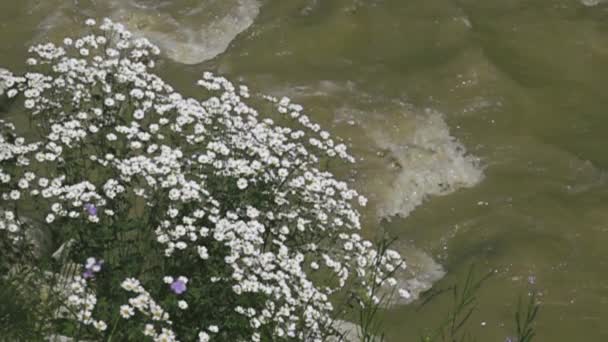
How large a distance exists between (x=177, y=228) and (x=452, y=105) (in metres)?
4.26

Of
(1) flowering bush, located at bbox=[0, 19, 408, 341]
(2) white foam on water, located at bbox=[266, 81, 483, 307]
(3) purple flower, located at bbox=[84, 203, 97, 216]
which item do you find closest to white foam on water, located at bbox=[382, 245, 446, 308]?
(2) white foam on water, located at bbox=[266, 81, 483, 307]

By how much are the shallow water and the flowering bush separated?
1681mm

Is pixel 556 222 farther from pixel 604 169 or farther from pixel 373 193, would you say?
pixel 373 193

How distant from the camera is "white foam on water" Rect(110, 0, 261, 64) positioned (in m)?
9.41

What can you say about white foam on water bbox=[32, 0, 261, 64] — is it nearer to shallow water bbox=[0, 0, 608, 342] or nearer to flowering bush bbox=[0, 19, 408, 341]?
shallow water bbox=[0, 0, 608, 342]

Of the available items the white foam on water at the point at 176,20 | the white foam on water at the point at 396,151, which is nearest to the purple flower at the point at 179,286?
the white foam on water at the point at 396,151

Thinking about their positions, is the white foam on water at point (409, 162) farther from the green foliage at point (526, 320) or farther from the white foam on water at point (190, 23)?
the white foam on water at point (190, 23)

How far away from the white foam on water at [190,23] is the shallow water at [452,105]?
2 centimetres

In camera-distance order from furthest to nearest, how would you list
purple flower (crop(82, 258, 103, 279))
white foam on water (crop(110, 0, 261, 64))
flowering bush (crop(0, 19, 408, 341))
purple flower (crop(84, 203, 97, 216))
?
white foam on water (crop(110, 0, 261, 64)) → purple flower (crop(84, 203, 97, 216)) → flowering bush (crop(0, 19, 408, 341)) → purple flower (crop(82, 258, 103, 279))

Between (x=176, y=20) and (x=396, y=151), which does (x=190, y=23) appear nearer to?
(x=176, y=20)

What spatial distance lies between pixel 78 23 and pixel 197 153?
4.03 metres

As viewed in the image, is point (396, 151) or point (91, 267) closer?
point (91, 267)

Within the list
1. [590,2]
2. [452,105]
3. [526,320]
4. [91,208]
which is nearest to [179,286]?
[91,208]

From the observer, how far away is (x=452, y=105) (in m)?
8.80
